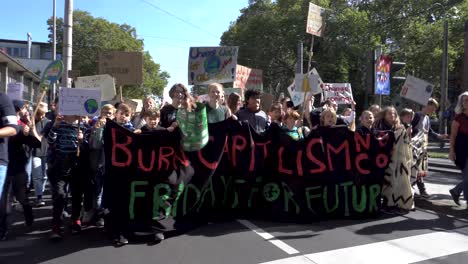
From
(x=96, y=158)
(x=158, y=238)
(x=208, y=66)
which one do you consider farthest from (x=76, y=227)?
(x=208, y=66)

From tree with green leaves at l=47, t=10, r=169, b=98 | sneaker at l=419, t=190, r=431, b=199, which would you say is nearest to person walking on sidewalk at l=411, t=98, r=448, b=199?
sneaker at l=419, t=190, r=431, b=199

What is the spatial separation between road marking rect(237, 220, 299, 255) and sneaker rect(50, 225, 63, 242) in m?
2.21

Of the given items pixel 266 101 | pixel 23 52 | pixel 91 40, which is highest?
pixel 23 52

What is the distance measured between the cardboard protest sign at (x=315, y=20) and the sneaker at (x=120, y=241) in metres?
6.11

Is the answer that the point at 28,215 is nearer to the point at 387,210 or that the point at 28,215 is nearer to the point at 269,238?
the point at 269,238

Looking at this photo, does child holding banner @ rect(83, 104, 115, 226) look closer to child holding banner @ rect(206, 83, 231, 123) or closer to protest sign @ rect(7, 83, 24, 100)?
child holding banner @ rect(206, 83, 231, 123)

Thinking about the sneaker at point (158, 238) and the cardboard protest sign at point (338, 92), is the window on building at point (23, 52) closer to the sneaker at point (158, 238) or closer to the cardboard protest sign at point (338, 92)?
the cardboard protest sign at point (338, 92)

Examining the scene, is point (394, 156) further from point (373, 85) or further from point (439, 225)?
point (373, 85)

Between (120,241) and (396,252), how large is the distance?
9.71ft

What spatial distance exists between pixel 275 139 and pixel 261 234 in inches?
55.1

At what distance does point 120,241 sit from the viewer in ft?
17.2

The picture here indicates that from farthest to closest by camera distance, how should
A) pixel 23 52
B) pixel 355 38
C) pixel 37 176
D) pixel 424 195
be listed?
1. pixel 23 52
2. pixel 355 38
3. pixel 424 195
4. pixel 37 176

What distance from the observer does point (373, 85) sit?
8.64 m

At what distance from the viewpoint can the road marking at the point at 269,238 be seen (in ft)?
16.5
